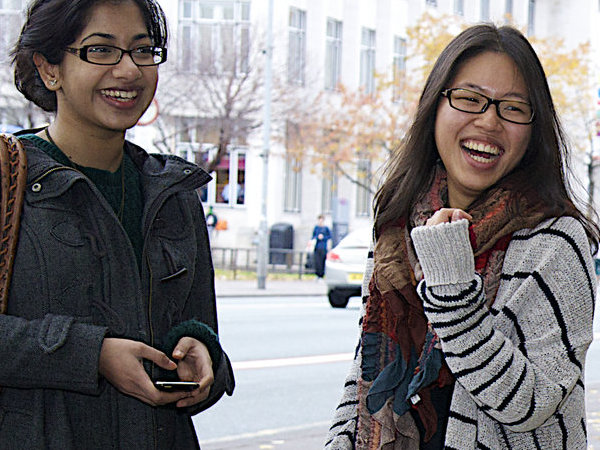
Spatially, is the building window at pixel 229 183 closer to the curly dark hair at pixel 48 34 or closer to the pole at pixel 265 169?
the pole at pixel 265 169

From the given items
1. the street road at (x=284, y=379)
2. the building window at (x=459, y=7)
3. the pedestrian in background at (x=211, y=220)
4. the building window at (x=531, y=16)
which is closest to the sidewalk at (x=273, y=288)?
the street road at (x=284, y=379)

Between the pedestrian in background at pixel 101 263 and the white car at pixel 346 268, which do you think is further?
the white car at pixel 346 268

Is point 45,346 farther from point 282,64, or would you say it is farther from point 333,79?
point 333,79

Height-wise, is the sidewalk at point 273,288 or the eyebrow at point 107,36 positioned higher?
the eyebrow at point 107,36

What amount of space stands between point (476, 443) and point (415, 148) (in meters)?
0.83

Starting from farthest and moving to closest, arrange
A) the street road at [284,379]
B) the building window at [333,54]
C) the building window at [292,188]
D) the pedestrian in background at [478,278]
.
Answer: the building window at [333,54] → the building window at [292,188] → the street road at [284,379] → the pedestrian in background at [478,278]

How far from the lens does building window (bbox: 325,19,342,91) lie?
122ft

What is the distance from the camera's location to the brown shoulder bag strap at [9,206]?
231 centimetres

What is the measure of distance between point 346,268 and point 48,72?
1610 cm

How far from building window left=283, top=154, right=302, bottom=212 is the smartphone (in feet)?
107

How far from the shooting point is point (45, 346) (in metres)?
2.29

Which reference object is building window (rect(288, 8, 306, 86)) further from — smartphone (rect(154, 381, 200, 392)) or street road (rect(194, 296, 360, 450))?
smartphone (rect(154, 381, 200, 392))

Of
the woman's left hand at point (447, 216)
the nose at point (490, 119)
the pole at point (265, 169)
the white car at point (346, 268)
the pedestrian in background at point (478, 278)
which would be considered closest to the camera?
the pedestrian in background at point (478, 278)

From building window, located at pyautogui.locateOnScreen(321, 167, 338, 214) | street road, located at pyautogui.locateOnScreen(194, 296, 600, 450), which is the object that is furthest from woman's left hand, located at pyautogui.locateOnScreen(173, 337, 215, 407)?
building window, located at pyautogui.locateOnScreen(321, 167, 338, 214)
